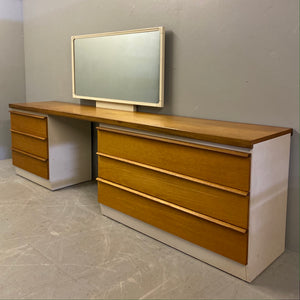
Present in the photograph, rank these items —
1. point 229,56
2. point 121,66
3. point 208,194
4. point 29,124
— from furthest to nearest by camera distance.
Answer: point 29,124 → point 121,66 → point 229,56 → point 208,194

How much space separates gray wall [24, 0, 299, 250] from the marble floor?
572 mm

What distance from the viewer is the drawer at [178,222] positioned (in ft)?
6.40

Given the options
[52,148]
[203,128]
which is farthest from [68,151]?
[203,128]

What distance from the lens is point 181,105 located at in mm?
2752

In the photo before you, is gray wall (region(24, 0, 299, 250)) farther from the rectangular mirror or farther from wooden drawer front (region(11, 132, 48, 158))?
wooden drawer front (region(11, 132, 48, 158))

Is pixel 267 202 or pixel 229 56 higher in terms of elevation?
pixel 229 56

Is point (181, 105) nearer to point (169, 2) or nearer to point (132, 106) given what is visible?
point (132, 106)

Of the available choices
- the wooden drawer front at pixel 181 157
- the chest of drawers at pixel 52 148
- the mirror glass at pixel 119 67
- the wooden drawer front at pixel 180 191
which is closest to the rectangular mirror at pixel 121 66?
the mirror glass at pixel 119 67

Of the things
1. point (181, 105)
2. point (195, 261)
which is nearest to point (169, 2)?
point (181, 105)

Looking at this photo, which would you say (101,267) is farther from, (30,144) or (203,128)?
(30,144)

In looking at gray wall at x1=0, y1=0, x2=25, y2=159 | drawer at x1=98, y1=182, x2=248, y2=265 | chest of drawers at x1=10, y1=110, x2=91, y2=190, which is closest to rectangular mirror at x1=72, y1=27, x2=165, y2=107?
chest of drawers at x1=10, y1=110, x2=91, y2=190

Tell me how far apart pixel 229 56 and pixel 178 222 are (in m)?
1.14

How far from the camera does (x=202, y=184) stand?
79.7 inches

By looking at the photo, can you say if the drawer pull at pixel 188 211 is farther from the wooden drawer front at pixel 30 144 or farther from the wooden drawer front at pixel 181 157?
the wooden drawer front at pixel 30 144
